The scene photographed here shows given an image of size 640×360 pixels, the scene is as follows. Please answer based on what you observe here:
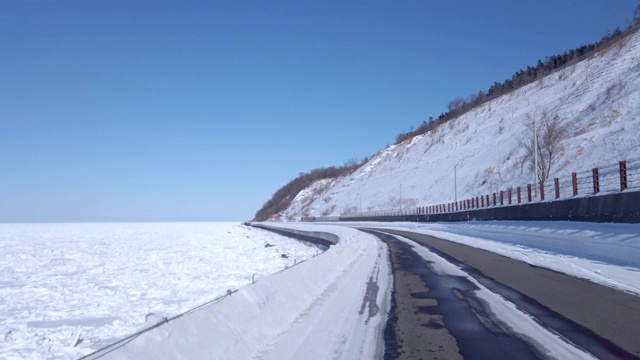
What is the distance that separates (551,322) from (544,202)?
2234 centimetres

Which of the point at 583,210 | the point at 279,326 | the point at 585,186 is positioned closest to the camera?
the point at 279,326

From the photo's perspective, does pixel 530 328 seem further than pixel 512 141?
No

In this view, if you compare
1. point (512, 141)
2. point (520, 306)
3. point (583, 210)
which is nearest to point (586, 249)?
point (583, 210)

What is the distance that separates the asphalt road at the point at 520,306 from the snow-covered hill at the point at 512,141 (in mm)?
47383

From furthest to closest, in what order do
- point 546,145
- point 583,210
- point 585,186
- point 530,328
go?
point 546,145
point 585,186
point 583,210
point 530,328

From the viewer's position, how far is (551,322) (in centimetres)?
866

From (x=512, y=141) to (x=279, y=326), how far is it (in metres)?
85.7

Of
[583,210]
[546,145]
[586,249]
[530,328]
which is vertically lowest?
[530,328]

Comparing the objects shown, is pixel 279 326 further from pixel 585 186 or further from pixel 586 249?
pixel 585 186

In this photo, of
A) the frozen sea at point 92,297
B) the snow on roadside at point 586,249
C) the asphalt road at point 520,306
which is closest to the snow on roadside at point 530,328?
the asphalt road at point 520,306

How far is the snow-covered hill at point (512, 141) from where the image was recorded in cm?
6550

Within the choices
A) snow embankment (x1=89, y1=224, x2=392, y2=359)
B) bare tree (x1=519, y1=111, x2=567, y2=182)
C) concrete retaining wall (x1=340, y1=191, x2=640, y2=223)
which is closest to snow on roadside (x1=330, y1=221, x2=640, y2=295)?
concrete retaining wall (x1=340, y1=191, x2=640, y2=223)

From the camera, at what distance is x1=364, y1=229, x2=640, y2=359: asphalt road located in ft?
23.1

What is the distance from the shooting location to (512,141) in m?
88.2
